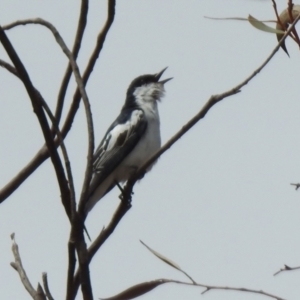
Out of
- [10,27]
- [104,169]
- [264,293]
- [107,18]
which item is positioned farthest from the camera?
[104,169]

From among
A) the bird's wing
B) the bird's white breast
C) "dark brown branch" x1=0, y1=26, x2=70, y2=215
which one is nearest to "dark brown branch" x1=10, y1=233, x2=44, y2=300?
"dark brown branch" x1=0, y1=26, x2=70, y2=215

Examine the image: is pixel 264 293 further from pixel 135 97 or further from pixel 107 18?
pixel 135 97

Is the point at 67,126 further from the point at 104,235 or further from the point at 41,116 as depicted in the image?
the point at 41,116

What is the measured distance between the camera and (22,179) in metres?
3.18

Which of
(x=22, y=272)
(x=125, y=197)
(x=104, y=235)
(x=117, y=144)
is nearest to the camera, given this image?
(x=22, y=272)

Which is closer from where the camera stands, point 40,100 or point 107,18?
point 40,100

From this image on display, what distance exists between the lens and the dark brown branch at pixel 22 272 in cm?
218

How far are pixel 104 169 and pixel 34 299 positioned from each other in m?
3.60

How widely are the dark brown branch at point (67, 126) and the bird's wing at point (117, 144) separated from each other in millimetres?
2409

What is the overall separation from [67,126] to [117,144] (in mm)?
2888

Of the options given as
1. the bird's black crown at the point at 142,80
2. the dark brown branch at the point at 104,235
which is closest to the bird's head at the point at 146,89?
the bird's black crown at the point at 142,80

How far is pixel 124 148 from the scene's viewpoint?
19.2 ft

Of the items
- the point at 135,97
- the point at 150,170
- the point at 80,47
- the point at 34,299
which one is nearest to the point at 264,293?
the point at 34,299

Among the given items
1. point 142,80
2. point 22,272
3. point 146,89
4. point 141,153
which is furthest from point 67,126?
point 142,80
